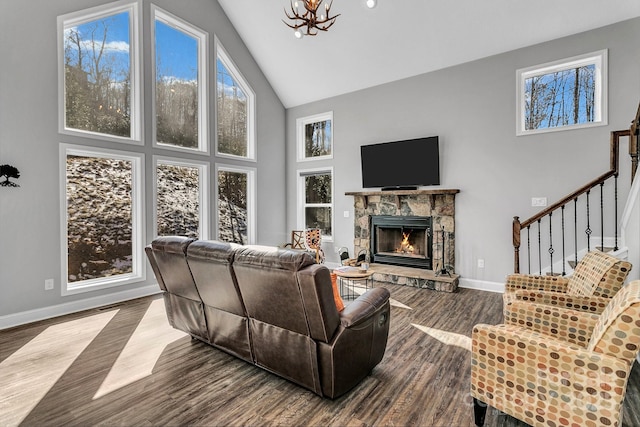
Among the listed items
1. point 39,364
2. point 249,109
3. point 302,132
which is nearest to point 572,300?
point 39,364

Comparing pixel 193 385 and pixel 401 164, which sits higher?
pixel 401 164

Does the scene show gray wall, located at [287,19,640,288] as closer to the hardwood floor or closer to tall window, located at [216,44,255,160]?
the hardwood floor

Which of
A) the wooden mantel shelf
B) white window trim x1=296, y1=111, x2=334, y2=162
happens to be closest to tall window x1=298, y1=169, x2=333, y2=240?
white window trim x1=296, y1=111, x2=334, y2=162

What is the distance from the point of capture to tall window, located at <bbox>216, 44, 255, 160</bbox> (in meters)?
6.05

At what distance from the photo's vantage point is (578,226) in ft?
13.8

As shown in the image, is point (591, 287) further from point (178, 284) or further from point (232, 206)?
point (232, 206)

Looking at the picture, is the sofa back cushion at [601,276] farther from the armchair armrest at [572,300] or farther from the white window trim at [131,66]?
the white window trim at [131,66]

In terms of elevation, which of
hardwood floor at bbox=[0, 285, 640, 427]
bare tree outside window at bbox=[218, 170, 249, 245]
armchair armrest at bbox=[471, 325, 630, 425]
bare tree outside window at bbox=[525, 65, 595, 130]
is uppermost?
bare tree outside window at bbox=[525, 65, 595, 130]

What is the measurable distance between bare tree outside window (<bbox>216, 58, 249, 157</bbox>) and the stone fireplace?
2591mm

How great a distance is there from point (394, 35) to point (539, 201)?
11.1 feet

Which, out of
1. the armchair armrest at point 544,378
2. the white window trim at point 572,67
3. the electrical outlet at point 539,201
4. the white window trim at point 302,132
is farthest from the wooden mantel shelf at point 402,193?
the armchair armrest at point 544,378

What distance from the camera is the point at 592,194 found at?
411cm

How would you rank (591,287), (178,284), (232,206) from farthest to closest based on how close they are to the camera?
1. (232,206)
2. (178,284)
3. (591,287)

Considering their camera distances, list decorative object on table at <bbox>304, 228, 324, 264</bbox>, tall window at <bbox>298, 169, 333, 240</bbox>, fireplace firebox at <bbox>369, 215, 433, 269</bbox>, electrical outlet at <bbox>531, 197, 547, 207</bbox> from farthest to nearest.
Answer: tall window at <bbox>298, 169, 333, 240</bbox> < decorative object on table at <bbox>304, 228, 324, 264</bbox> < fireplace firebox at <bbox>369, 215, 433, 269</bbox> < electrical outlet at <bbox>531, 197, 547, 207</bbox>
